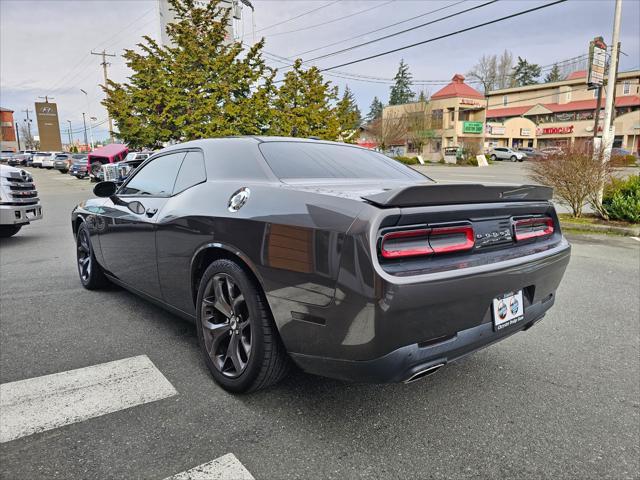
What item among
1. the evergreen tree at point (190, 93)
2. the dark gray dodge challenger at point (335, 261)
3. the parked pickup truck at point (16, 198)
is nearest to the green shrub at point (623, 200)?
the dark gray dodge challenger at point (335, 261)

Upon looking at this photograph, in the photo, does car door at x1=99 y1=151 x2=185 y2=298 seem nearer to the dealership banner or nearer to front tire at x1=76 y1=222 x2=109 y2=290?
front tire at x1=76 y1=222 x2=109 y2=290

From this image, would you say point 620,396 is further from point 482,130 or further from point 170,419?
point 482,130

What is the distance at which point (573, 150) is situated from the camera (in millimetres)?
9625

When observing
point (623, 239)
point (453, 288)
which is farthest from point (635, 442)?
point (623, 239)

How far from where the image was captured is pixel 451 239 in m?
2.18

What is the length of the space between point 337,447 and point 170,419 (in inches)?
36.1

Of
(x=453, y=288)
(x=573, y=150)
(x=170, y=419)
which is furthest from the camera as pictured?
(x=573, y=150)

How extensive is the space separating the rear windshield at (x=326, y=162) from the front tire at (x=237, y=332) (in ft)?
2.22

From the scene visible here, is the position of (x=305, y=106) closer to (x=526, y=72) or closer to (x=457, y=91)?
(x=457, y=91)

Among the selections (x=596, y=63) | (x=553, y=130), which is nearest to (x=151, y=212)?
(x=596, y=63)

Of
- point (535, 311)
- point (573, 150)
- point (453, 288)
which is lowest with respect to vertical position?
point (535, 311)

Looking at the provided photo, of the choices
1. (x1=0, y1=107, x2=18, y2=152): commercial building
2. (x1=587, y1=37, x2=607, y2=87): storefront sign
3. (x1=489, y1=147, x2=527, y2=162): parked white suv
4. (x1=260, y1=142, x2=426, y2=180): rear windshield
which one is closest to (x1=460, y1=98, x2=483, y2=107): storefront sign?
(x1=489, y1=147, x2=527, y2=162): parked white suv

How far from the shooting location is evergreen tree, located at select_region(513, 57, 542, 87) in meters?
91.4

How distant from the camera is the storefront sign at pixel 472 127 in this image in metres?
55.6
